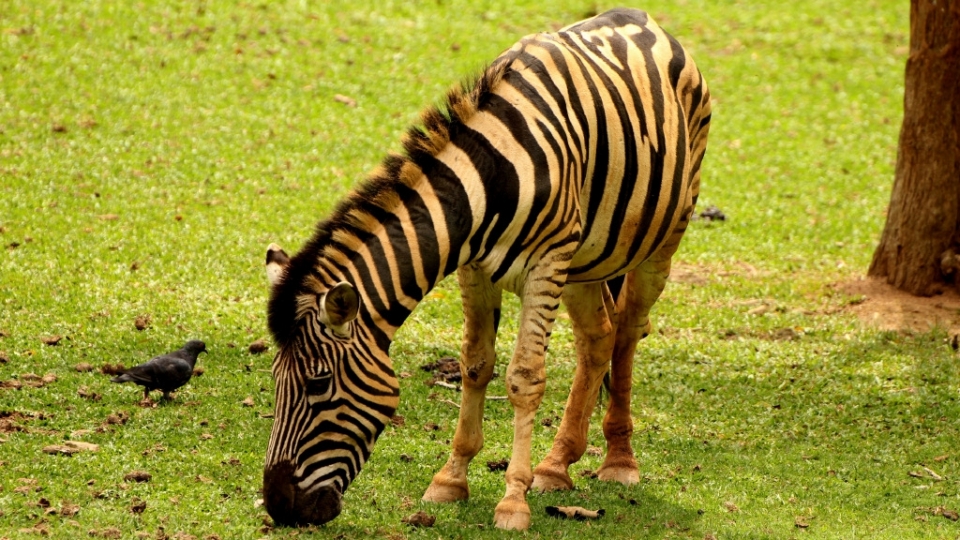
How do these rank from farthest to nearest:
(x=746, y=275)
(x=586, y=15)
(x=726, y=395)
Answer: (x=586, y=15) → (x=746, y=275) → (x=726, y=395)

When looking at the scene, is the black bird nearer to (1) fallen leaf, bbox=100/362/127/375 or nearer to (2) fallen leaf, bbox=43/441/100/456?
(1) fallen leaf, bbox=100/362/127/375

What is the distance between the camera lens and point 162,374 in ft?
26.0

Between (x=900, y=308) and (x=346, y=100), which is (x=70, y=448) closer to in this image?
(x=900, y=308)

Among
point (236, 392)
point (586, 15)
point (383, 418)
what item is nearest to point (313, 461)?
point (383, 418)

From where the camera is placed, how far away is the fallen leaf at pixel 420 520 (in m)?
6.33

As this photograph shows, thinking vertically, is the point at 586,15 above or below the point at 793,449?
above

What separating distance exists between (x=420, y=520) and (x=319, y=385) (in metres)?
1.12

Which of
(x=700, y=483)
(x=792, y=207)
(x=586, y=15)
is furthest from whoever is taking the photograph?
(x=586, y=15)

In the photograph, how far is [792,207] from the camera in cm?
1488

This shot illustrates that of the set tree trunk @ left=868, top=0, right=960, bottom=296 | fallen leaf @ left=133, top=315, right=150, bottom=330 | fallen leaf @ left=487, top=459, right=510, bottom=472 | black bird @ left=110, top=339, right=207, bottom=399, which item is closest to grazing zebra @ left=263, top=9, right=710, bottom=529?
fallen leaf @ left=487, top=459, right=510, bottom=472

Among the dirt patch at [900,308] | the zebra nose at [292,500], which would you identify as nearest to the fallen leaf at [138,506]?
the zebra nose at [292,500]

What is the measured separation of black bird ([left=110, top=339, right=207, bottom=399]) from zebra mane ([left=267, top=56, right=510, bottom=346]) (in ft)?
8.11

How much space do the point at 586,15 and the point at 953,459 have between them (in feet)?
42.5

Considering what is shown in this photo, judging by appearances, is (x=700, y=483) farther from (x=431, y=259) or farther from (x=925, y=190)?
(x=925, y=190)
